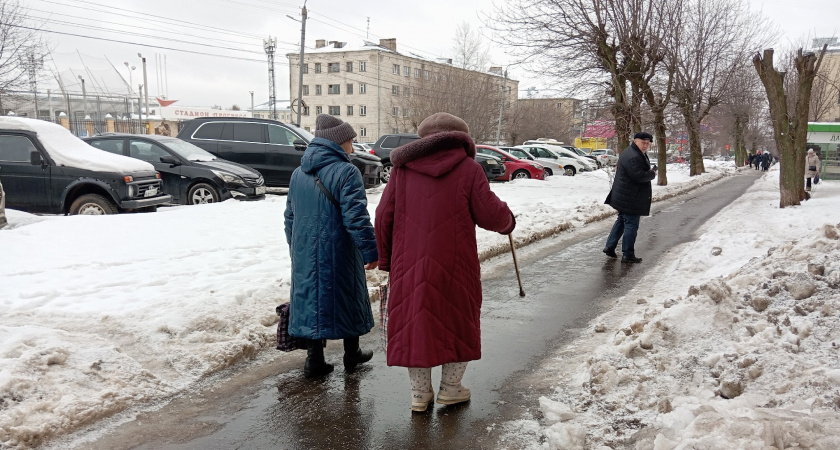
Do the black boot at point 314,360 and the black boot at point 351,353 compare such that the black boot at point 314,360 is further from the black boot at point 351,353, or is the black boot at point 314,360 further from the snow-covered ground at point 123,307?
the snow-covered ground at point 123,307

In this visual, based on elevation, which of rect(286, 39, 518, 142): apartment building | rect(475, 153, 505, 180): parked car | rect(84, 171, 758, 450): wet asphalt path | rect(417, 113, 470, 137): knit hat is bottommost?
rect(84, 171, 758, 450): wet asphalt path

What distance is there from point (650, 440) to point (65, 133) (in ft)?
34.6

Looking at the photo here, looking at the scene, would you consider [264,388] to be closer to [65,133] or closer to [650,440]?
[650,440]

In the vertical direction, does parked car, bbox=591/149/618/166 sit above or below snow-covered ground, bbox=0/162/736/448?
above

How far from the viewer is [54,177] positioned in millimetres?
9367

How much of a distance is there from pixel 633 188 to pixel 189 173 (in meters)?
8.20

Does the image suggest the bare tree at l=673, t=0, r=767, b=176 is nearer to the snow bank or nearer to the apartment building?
the snow bank

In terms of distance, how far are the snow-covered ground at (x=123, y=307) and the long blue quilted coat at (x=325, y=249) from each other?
1006mm

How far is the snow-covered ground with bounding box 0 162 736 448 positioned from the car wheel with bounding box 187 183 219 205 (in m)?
2.18

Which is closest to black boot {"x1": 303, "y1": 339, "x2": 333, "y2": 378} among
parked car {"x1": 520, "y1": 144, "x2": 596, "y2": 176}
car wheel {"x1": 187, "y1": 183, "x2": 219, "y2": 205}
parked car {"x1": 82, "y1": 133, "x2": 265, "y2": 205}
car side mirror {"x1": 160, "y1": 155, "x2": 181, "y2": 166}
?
parked car {"x1": 82, "y1": 133, "x2": 265, "y2": 205}

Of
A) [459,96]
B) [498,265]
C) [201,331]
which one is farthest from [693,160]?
[201,331]

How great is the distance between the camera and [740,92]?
30328 mm

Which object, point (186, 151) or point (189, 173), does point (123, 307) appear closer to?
point (189, 173)

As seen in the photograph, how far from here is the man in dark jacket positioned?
7992 millimetres
